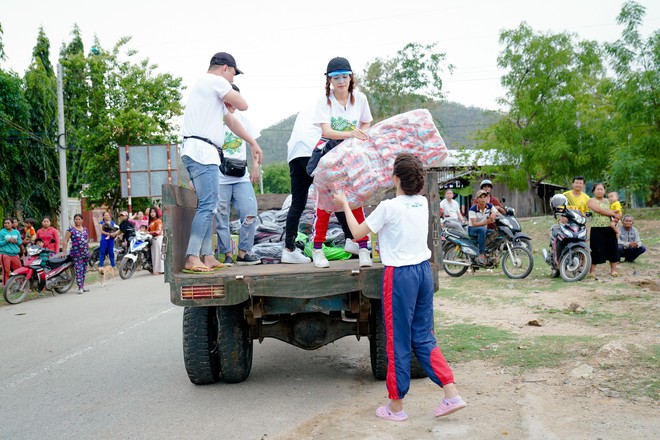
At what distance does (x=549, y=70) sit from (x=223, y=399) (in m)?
37.3

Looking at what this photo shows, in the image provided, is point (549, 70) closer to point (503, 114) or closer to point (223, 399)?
point (503, 114)

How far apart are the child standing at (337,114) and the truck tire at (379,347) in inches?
22.1

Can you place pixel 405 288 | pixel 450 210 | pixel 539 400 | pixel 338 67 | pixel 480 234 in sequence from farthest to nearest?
pixel 450 210 < pixel 480 234 < pixel 338 67 < pixel 539 400 < pixel 405 288

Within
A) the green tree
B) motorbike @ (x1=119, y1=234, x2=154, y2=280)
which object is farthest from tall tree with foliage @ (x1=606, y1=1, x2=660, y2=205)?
the green tree

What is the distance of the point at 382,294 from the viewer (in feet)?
15.9

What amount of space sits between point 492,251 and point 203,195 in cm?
916

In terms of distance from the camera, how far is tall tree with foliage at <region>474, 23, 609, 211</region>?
38.0 m

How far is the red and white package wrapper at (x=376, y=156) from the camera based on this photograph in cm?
529

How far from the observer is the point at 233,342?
5.46 metres

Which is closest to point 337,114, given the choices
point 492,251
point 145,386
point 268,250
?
point 268,250

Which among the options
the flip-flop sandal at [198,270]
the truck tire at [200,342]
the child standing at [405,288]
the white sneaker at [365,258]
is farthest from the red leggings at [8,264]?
the child standing at [405,288]

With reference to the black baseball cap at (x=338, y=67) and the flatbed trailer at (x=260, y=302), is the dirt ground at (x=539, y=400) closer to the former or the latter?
the flatbed trailer at (x=260, y=302)

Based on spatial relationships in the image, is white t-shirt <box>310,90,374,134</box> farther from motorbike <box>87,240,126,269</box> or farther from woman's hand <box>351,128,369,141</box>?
motorbike <box>87,240,126,269</box>

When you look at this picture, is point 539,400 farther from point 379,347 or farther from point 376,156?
point 376,156
